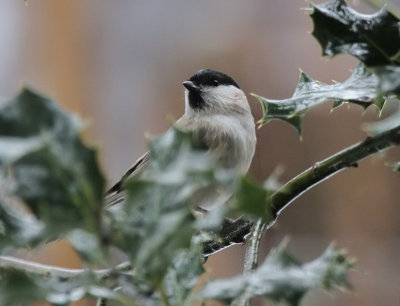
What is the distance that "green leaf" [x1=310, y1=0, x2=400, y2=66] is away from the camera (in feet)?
1.80

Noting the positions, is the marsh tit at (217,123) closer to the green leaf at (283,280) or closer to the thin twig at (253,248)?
the thin twig at (253,248)

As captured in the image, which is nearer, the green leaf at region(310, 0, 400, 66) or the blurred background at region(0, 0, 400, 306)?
the green leaf at region(310, 0, 400, 66)

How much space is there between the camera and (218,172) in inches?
13.5

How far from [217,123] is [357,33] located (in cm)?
131

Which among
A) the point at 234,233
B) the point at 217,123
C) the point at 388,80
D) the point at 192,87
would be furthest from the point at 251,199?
the point at 192,87

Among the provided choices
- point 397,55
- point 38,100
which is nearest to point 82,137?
point 38,100

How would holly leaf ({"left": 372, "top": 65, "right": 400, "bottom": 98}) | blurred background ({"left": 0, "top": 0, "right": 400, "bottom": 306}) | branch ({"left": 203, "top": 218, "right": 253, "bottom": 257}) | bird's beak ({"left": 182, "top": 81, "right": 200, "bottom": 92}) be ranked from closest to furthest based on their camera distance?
holly leaf ({"left": 372, "top": 65, "right": 400, "bottom": 98}) → branch ({"left": 203, "top": 218, "right": 253, "bottom": 257}) → bird's beak ({"left": 182, "top": 81, "right": 200, "bottom": 92}) → blurred background ({"left": 0, "top": 0, "right": 400, "bottom": 306})

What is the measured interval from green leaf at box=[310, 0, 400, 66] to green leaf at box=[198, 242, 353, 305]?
0.19 m

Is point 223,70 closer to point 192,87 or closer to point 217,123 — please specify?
point 192,87

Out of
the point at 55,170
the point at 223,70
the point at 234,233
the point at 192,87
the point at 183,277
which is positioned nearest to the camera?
the point at 55,170

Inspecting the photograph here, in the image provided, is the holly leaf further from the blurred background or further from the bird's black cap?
the blurred background

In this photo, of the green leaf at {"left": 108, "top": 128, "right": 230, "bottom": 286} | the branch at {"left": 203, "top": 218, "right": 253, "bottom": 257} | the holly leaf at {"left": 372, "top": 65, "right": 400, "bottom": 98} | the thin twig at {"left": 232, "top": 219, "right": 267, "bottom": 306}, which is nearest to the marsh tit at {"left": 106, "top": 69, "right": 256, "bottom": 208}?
the branch at {"left": 203, "top": 218, "right": 253, "bottom": 257}

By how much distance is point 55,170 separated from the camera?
358 millimetres

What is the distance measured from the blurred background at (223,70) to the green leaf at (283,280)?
2640 mm
